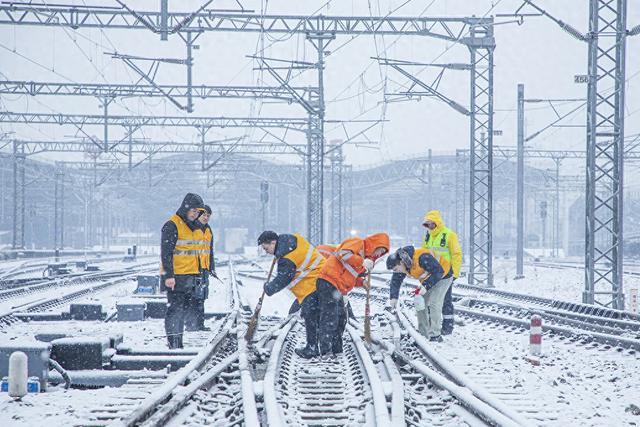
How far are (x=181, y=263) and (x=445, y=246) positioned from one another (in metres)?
3.72

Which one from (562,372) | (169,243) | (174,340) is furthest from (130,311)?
(562,372)

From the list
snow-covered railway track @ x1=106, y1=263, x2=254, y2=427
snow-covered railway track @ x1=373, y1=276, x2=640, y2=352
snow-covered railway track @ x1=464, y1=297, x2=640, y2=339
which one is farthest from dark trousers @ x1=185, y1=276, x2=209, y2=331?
snow-covered railway track @ x1=464, y1=297, x2=640, y2=339

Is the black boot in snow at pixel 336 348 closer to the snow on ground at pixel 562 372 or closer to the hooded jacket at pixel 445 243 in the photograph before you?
the snow on ground at pixel 562 372

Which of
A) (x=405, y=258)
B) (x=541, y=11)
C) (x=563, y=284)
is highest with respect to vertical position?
(x=541, y=11)

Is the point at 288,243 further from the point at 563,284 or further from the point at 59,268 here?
the point at 59,268

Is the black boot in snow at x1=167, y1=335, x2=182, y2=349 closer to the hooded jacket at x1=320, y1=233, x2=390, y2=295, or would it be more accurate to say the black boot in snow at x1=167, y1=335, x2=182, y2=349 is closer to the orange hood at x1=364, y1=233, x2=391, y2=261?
the hooded jacket at x1=320, y1=233, x2=390, y2=295

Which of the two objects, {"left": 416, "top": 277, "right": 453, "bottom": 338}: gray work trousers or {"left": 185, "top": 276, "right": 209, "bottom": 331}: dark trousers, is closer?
{"left": 185, "top": 276, "right": 209, "bottom": 331}: dark trousers

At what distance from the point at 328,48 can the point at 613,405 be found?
19761mm

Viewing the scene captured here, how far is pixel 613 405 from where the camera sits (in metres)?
6.62

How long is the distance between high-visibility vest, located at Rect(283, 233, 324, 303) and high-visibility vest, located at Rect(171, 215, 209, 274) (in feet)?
4.09

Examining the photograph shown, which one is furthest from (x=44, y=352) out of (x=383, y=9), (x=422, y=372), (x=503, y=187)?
(x=503, y=187)

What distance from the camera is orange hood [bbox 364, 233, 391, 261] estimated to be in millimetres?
8547

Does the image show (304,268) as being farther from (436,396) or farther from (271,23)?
(271,23)

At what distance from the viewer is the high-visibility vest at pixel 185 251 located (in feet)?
30.7
